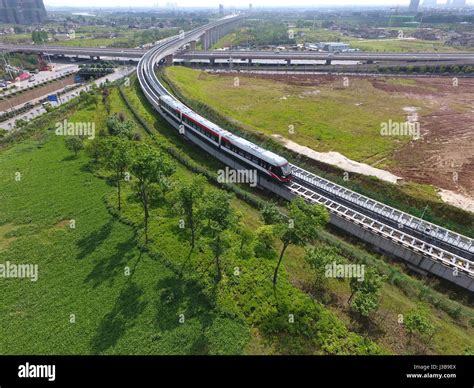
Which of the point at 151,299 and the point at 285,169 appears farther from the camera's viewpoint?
the point at 285,169

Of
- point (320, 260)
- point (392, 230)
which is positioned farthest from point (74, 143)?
point (392, 230)

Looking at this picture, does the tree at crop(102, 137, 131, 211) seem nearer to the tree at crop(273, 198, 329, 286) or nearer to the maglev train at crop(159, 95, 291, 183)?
the maglev train at crop(159, 95, 291, 183)

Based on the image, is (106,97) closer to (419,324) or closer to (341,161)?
(341,161)

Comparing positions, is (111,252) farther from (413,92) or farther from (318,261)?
(413,92)

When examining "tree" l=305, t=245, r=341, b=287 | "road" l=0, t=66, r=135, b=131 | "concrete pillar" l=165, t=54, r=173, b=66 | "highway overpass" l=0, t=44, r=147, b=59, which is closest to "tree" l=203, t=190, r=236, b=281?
"tree" l=305, t=245, r=341, b=287

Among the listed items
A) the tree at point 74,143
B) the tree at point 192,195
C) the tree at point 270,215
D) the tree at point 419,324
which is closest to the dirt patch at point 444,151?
the tree at point 270,215

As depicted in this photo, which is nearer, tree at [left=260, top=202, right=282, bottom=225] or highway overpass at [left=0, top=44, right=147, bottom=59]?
tree at [left=260, top=202, right=282, bottom=225]

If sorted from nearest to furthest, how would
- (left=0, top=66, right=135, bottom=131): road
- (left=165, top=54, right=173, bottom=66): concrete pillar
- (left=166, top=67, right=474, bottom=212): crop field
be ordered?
(left=166, top=67, right=474, bottom=212): crop field → (left=0, top=66, right=135, bottom=131): road → (left=165, top=54, right=173, bottom=66): concrete pillar
